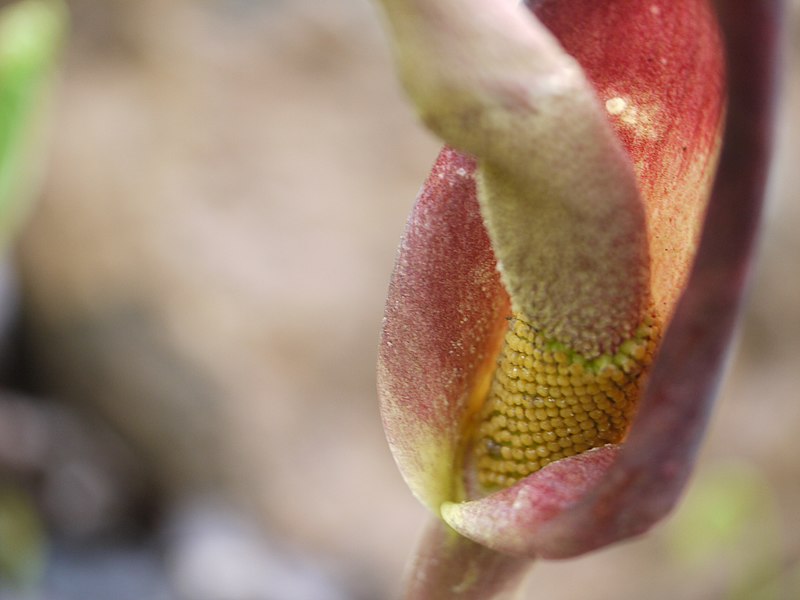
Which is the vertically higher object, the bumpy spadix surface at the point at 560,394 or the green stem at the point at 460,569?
the bumpy spadix surface at the point at 560,394

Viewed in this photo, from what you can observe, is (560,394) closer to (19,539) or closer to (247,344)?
(247,344)

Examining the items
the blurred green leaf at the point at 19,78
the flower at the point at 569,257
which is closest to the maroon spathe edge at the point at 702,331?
the flower at the point at 569,257

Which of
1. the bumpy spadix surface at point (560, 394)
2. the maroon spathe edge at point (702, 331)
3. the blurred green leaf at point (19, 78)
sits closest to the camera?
the maroon spathe edge at point (702, 331)

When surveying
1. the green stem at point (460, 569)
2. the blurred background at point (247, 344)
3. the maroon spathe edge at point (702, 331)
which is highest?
the blurred background at point (247, 344)

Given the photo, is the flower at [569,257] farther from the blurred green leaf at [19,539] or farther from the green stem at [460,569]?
the blurred green leaf at [19,539]

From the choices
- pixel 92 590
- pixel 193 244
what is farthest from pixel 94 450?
pixel 193 244

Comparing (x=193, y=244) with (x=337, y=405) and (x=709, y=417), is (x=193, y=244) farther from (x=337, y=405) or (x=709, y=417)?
(x=709, y=417)

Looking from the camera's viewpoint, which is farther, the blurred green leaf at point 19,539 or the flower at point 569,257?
the blurred green leaf at point 19,539
